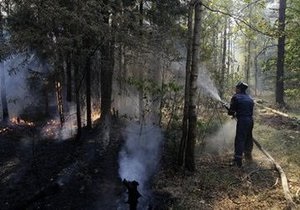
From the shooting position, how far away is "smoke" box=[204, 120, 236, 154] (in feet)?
41.8

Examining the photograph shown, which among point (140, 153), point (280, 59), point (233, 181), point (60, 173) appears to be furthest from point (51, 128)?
point (280, 59)

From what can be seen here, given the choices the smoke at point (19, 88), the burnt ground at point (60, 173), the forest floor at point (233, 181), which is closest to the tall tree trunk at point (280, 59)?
the forest floor at point (233, 181)

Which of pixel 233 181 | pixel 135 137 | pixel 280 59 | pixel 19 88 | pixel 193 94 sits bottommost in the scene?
pixel 233 181

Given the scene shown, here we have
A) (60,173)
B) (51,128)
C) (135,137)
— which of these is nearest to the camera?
(60,173)

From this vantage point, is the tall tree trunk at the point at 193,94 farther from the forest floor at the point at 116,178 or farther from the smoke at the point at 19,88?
the smoke at the point at 19,88

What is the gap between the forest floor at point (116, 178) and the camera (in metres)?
8.59

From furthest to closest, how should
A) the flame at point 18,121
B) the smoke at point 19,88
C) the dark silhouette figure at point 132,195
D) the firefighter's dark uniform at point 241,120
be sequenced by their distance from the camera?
the smoke at point 19,88 → the flame at point 18,121 → the firefighter's dark uniform at point 241,120 → the dark silhouette figure at point 132,195

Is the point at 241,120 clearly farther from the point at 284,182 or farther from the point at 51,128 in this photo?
→ the point at 51,128

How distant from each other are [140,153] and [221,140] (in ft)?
9.89

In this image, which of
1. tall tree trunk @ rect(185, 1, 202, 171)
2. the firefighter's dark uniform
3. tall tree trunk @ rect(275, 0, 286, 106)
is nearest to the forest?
tall tree trunk @ rect(185, 1, 202, 171)

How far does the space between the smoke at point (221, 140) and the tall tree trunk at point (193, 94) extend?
254cm

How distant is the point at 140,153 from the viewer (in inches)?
503

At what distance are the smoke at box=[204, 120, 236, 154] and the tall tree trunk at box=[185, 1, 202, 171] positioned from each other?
2.54 meters

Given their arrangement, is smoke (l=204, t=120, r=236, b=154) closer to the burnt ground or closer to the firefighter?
the firefighter
